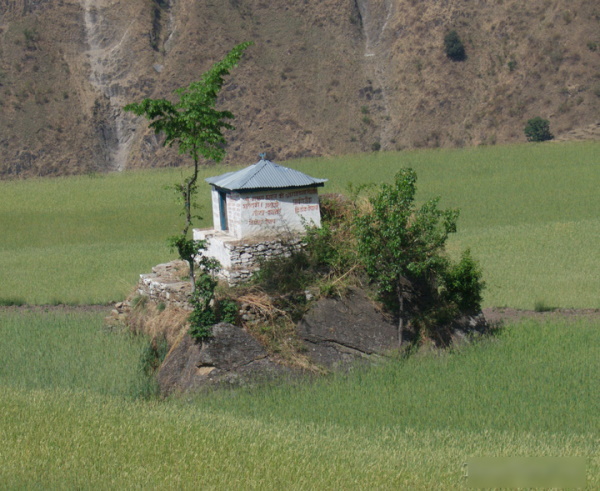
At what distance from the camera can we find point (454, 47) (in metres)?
82.0

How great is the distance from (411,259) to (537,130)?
181 feet

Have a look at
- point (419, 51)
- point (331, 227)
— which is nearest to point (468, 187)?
point (331, 227)

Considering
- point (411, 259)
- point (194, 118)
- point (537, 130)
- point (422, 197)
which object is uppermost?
point (537, 130)

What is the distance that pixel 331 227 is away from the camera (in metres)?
21.6

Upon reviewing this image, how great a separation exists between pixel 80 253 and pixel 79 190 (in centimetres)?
1558

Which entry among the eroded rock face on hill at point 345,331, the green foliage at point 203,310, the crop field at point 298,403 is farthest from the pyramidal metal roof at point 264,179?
the crop field at point 298,403

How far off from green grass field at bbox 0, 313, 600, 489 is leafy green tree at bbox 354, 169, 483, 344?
1.44 m

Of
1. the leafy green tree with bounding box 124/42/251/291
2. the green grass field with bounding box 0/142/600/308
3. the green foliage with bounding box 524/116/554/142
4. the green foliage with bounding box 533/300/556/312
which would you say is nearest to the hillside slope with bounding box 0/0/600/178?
the green foliage with bounding box 524/116/554/142

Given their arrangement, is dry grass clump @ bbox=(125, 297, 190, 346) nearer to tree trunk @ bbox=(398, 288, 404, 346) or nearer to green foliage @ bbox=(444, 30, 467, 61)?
tree trunk @ bbox=(398, 288, 404, 346)

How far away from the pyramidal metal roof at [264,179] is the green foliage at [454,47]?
6532 cm

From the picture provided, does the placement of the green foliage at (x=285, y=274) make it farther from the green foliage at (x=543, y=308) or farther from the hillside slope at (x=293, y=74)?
the hillside slope at (x=293, y=74)

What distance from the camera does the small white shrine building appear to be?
20.4 metres

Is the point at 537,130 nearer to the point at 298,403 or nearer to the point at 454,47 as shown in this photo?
the point at 454,47

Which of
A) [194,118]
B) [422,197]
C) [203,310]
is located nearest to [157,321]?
[203,310]
